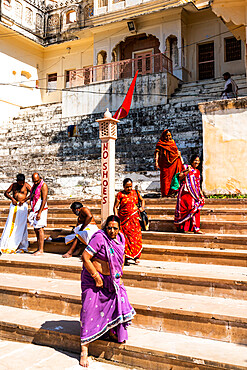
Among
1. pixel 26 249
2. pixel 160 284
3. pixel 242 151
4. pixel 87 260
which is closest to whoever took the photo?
pixel 87 260

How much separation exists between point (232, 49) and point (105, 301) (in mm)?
17681

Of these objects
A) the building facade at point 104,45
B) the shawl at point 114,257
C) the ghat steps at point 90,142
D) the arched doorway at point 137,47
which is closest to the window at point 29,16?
the building facade at point 104,45

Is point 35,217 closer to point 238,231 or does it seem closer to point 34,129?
point 238,231

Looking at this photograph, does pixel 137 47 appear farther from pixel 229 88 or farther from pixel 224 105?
pixel 224 105

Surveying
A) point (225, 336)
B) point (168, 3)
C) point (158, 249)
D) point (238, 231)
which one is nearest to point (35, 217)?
point (158, 249)

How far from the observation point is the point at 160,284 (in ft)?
15.2

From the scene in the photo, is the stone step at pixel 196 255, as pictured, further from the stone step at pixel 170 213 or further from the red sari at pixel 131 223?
the stone step at pixel 170 213

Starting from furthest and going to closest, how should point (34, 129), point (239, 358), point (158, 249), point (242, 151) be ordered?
point (34, 129) → point (242, 151) → point (158, 249) → point (239, 358)

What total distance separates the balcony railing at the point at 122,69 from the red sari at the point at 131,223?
1102 cm

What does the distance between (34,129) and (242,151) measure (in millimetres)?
10090

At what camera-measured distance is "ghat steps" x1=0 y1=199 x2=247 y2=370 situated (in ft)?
11.0

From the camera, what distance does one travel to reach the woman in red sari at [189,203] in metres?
6.48

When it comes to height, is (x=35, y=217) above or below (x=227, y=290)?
above

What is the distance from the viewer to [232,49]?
18547mm
